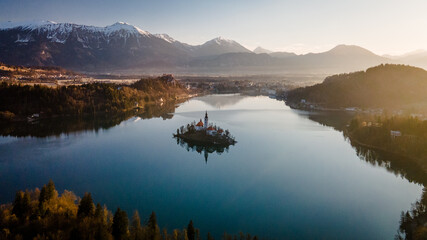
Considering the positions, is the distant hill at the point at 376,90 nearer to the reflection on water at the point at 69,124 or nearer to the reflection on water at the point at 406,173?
the reflection on water at the point at 406,173

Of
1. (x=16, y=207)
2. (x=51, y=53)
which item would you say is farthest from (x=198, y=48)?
(x=16, y=207)

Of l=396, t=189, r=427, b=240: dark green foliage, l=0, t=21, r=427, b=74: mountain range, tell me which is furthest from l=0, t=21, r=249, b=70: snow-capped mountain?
l=396, t=189, r=427, b=240: dark green foliage

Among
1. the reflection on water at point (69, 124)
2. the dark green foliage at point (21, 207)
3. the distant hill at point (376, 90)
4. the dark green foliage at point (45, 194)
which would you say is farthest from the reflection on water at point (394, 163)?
the reflection on water at point (69, 124)

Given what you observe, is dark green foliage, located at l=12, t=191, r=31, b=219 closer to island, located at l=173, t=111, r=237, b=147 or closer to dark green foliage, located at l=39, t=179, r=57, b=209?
dark green foliage, located at l=39, t=179, r=57, b=209

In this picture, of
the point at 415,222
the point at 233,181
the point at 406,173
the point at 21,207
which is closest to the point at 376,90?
the point at 406,173

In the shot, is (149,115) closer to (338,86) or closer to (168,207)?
(168,207)

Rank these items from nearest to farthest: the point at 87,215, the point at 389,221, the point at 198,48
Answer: the point at 87,215
the point at 389,221
the point at 198,48
